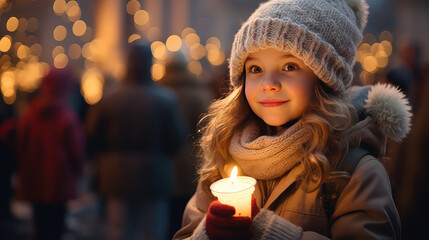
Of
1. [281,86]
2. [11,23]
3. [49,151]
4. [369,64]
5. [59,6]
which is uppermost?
[59,6]

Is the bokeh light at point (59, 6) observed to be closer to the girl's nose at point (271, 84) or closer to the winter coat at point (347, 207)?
the girl's nose at point (271, 84)

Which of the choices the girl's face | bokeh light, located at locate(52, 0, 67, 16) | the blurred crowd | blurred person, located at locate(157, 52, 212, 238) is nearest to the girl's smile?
the girl's face

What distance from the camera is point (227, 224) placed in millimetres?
1264

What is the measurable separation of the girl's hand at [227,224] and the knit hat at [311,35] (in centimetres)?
66

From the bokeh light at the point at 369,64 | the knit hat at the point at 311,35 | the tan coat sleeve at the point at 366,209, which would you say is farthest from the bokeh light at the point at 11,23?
the bokeh light at the point at 369,64

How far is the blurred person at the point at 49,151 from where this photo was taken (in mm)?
3877

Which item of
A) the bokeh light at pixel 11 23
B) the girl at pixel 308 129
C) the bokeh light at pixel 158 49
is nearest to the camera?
the girl at pixel 308 129

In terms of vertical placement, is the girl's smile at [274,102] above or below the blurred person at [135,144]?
above

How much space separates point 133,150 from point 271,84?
7.70 ft

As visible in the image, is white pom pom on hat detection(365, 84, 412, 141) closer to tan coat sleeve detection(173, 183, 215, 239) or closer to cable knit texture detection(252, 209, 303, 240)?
cable knit texture detection(252, 209, 303, 240)

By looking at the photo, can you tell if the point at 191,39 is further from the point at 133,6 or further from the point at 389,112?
the point at 389,112

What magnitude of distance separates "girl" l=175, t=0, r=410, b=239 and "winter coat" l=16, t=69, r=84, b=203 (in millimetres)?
2575

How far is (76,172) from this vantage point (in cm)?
402

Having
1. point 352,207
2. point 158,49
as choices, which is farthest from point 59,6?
point 352,207
